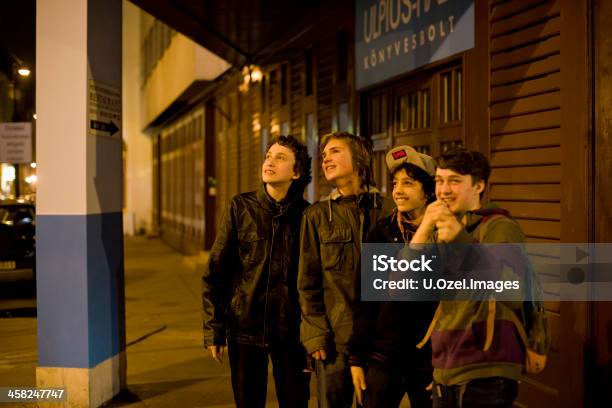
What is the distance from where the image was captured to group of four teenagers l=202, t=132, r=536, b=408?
2854mm

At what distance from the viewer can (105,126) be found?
581 cm

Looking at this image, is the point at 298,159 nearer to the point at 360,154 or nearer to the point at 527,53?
the point at 360,154

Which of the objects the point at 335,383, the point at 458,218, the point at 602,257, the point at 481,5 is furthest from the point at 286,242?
the point at 481,5

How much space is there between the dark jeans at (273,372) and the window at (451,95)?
3.18 metres

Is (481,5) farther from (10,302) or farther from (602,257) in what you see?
(10,302)

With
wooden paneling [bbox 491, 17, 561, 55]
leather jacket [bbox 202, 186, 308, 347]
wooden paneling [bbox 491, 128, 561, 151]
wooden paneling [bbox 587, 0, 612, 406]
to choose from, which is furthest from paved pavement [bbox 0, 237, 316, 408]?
wooden paneling [bbox 491, 17, 561, 55]

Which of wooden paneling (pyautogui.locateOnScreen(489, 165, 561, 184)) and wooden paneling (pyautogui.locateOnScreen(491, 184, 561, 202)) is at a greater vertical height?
wooden paneling (pyautogui.locateOnScreen(489, 165, 561, 184))

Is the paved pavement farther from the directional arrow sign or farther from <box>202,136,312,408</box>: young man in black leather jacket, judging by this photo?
the directional arrow sign

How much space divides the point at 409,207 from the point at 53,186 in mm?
3278

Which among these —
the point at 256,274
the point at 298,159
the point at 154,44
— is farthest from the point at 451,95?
the point at 154,44

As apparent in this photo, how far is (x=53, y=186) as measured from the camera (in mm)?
5555

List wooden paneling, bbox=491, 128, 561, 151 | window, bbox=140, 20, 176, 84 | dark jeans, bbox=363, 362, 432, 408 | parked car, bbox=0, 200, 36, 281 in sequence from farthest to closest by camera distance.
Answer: window, bbox=140, 20, 176, 84 < parked car, bbox=0, 200, 36, 281 < wooden paneling, bbox=491, 128, 561, 151 < dark jeans, bbox=363, 362, 432, 408

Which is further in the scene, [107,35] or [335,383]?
[107,35]

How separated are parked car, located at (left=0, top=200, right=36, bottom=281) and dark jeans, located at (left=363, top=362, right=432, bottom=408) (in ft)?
34.5
